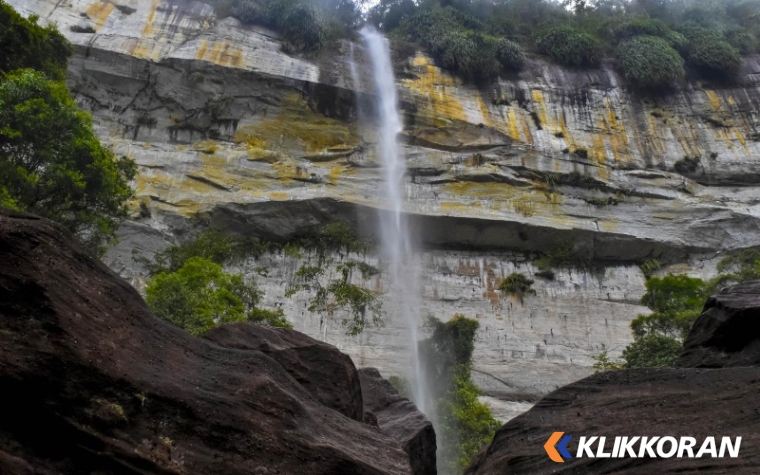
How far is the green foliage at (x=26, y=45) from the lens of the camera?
580 inches

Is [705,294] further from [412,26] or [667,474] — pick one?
[412,26]

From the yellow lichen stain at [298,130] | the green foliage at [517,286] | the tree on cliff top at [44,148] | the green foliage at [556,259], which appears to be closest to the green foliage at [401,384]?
the green foliage at [517,286]

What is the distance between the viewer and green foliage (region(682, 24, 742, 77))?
30516 millimetres

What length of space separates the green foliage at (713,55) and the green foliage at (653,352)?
1790cm

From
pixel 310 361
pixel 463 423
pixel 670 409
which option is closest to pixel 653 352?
pixel 463 423

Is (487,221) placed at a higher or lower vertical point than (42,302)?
higher

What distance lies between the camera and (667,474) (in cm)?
665

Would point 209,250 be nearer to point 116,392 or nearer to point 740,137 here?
point 116,392

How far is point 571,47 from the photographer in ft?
105

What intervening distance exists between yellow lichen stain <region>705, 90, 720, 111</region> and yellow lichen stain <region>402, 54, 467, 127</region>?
10918 mm

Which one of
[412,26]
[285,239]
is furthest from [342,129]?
[412,26]

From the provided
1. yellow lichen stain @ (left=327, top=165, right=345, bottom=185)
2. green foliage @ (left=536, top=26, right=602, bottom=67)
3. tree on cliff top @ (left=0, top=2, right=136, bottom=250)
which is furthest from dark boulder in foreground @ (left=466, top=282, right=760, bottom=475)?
green foliage @ (left=536, top=26, right=602, bottom=67)

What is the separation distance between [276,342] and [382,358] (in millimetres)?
12220

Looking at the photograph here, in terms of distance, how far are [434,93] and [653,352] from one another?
15479 mm
